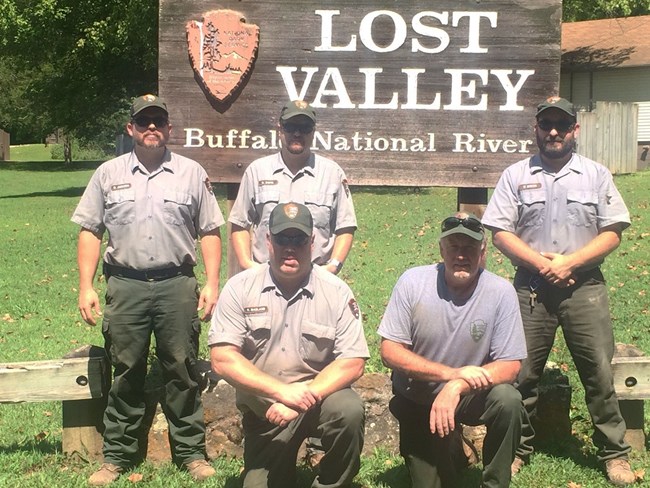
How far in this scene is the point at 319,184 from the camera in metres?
5.10

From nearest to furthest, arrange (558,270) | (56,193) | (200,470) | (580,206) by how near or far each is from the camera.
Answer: (558,270)
(580,206)
(200,470)
(56,193)

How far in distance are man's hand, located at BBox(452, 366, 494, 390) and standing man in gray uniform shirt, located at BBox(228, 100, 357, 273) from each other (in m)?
1.11

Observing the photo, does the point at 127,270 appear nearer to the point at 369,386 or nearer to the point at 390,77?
the point at 369,386

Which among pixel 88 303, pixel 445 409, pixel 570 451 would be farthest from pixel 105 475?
pixel 570 451

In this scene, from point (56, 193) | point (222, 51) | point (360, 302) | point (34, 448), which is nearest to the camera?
point (34, 448)

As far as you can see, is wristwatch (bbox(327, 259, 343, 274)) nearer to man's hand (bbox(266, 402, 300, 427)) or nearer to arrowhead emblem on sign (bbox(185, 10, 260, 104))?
man's hand (bbox(266, 402, 300, 427))

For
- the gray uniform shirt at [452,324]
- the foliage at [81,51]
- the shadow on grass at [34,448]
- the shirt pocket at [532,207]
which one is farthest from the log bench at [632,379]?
the foliage at [81,51]

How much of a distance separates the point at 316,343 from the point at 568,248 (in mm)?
1593

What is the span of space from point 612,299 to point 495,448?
569 centimetres

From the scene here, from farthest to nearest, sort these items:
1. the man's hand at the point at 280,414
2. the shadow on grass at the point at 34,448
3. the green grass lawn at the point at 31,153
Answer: the green grass lawn at the point at 31,153 → the shadow on grass at the point at 34,448 → the man's hand at the point at 280,414

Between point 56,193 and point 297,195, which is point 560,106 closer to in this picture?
point 297,195

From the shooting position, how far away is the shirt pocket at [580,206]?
16.0 feet

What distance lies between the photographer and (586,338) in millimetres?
4891

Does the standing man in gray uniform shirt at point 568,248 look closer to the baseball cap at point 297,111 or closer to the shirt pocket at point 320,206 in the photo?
the shirt pocket at point 320,206
